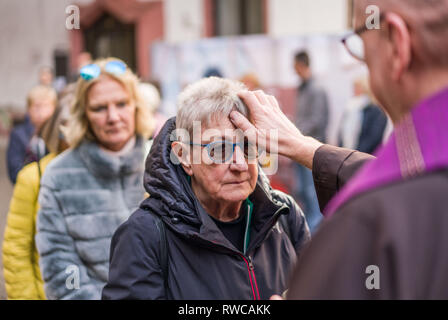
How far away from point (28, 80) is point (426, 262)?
15731 millimetres

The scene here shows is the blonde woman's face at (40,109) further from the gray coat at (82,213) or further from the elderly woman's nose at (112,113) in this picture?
the gray coat at (82,213)

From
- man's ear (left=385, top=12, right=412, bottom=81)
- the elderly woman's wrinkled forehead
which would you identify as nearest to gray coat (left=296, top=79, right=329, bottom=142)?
the elderly woman's wrinkled forehead

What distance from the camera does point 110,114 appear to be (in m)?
3.10

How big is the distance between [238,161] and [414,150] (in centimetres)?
116

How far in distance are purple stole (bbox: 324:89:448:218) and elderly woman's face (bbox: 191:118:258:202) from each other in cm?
109

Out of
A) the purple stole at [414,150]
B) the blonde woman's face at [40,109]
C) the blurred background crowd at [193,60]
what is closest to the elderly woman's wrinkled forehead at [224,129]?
the purple stole at [414,150]

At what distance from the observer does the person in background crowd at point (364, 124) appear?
6.13 m

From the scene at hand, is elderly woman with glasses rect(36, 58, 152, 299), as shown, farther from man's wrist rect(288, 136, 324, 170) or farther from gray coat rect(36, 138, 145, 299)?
man's wrist rect(288, 136, 324, 170)

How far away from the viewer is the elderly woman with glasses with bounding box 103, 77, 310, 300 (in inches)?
74.9

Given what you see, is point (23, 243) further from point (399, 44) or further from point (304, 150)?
point (399, 44)

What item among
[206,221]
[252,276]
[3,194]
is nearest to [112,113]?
[206,221]

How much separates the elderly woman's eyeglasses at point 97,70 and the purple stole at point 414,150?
2.36 metres
